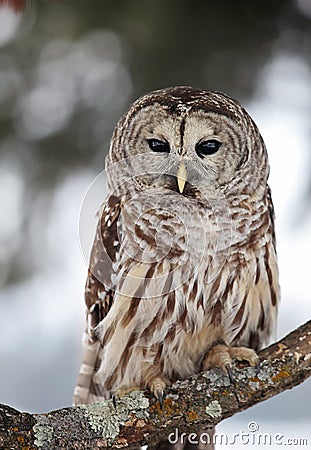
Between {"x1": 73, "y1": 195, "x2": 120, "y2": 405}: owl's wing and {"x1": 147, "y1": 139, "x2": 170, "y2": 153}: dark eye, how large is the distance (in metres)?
0.20

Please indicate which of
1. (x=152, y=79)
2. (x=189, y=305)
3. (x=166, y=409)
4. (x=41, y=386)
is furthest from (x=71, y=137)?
(x=41, y=386)

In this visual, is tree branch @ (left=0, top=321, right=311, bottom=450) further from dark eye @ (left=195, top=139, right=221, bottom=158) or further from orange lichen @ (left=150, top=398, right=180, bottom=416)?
dark eye @ (left=195, top=139, right=221, bottom=158)

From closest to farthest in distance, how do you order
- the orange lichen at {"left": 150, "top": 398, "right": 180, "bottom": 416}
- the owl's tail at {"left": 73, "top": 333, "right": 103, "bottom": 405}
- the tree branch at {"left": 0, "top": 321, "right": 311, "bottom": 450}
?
the tree branch at {"left": 0, "top": 321, "right": 311, "bottom": 450}
the orange lichen at {"left": 150, "top": 398, "right": 180, "bottom": 416}
the owl's tail at {"left": 73, "top": 333, "right": 103, "bottom": 405}

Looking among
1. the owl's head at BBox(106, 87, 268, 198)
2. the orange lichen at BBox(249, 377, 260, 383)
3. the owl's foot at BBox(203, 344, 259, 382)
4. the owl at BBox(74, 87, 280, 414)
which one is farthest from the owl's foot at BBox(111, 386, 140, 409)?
the owl's head at BBox(106, 87, 268, 198)

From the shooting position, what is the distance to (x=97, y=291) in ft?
6.11

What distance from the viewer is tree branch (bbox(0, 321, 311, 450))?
4.66 ft

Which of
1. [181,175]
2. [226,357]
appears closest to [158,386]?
[226,357]

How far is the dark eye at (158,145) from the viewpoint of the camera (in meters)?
1.55

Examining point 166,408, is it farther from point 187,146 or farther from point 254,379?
point 187,146

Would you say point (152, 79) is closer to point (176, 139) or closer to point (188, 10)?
point (188, 10)

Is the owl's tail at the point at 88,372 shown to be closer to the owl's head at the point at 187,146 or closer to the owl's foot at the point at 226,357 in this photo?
the owl's foot at the point at 226,357

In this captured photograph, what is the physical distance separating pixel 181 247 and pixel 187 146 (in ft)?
0.79

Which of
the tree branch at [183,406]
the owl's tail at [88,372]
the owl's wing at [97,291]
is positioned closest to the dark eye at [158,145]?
the owl's wing at [97,291]

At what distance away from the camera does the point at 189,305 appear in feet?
5.70
